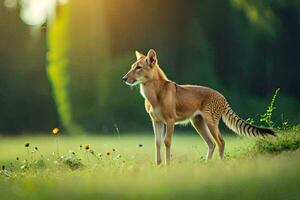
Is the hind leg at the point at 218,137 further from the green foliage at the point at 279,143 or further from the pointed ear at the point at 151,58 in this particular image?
the pointed ear at the point at 151,58

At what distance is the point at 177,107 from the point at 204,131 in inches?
35.9

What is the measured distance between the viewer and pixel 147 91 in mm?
10352

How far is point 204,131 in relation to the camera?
11.4m

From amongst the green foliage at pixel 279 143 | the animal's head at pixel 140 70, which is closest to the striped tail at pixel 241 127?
the green foliage at pixel 279 143

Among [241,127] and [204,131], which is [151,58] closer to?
[204,131]

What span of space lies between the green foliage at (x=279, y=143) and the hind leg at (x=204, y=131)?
845 millimetres

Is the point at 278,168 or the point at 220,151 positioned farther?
the point at 220,151

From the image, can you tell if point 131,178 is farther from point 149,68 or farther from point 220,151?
point 220,151

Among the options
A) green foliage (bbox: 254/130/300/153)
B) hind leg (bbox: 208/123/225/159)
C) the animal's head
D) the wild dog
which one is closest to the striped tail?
the wild dog

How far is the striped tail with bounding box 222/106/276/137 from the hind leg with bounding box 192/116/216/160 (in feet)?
1.19

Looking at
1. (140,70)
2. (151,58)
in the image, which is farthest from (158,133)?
(151,58)

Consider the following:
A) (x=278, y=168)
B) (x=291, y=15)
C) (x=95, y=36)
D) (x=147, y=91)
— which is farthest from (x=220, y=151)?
(x=291, y=15)

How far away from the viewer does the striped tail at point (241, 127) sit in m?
10.8

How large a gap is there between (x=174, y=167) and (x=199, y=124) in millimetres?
2326
